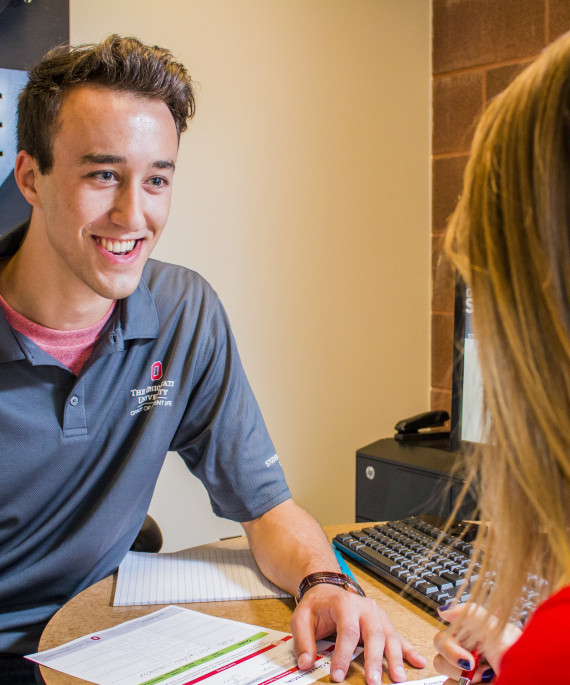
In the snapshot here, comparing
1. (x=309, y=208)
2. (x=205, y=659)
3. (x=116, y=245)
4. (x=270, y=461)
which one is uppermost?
(x=309, y=208)

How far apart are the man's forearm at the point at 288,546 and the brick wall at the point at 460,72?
4.27 feet

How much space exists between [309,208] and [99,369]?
138 cm

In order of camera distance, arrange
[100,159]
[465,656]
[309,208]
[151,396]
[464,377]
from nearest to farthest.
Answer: [465,656], [100,159], [151,396], [464,377], [309,208]

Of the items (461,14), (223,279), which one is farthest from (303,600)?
(461,14)

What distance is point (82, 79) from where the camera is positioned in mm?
1249

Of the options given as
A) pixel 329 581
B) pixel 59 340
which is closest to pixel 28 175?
pixel 59 340

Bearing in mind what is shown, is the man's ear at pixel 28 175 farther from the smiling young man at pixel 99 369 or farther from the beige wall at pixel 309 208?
the beige wall at pixel 309 208

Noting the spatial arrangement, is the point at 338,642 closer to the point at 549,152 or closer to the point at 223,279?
the point at 549,152

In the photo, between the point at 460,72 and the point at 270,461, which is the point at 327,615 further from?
the point at 460,72

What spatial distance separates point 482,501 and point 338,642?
12.5 inches

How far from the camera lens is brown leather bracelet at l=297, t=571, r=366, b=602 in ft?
3.20

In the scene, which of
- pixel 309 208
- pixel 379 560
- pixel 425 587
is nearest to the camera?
pixel 425 587

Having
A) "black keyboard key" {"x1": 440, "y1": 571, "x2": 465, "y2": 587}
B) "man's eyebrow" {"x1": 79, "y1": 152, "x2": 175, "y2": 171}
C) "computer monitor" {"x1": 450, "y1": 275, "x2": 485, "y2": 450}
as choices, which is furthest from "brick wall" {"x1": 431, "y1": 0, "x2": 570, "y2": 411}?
"black keyboard key" {"x1": 440, "y1": 571, "x2": 465, "y2": 587}

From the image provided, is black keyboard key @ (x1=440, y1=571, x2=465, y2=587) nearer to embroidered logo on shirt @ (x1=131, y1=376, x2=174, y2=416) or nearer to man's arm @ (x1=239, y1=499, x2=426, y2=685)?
man's arm @ (x1=239, y1=499, x2=426, y2=685)
